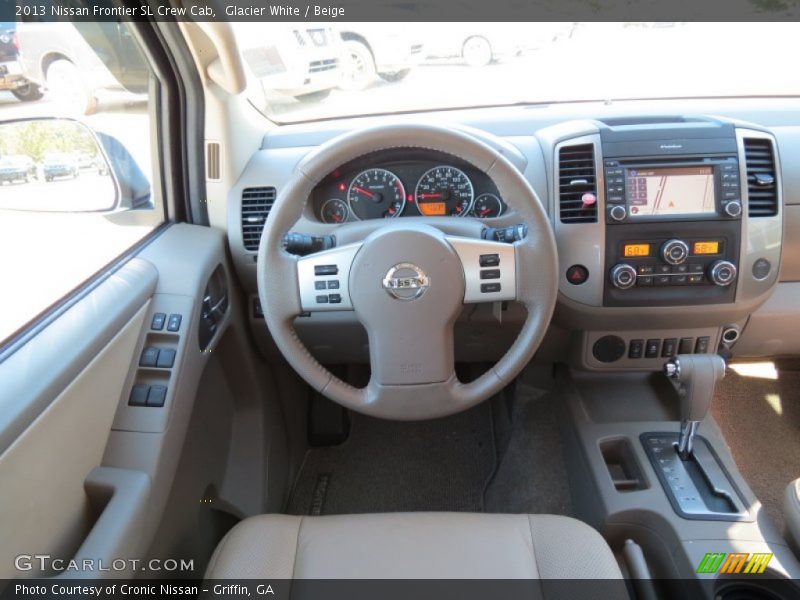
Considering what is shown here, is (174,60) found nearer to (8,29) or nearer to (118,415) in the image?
(8,29)

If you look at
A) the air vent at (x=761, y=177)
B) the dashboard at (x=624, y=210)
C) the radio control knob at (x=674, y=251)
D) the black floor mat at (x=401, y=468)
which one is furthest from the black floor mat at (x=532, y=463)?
the air vent at (x=761, y=177)

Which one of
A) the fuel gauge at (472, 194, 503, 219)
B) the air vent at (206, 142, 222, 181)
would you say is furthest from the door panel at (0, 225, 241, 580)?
the fuel gauge at (472, 194, 503, 219)

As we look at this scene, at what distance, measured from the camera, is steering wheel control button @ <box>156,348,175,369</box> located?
140cm

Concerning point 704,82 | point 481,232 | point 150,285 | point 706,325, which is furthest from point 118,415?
point 704,82

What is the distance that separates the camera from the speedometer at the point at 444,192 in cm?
170

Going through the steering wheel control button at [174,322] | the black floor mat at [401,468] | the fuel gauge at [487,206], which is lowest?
the black floor mat at [401,468]

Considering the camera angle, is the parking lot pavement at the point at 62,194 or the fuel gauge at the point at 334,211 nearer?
the parking lot pavement at the point at 62,194

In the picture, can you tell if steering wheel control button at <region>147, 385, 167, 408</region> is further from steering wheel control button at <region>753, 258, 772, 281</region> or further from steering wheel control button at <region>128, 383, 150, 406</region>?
steering wheel control button at <region>753, 258, 772, 281</region>

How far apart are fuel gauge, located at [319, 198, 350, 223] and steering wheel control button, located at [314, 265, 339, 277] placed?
408mm

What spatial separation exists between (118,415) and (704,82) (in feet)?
7.38

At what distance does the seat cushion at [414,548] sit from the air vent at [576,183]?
868 mm

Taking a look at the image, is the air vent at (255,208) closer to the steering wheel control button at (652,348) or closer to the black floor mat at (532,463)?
the black floor mat at (532,463)

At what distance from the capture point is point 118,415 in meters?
1.31

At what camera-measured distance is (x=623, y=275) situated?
1.68m
